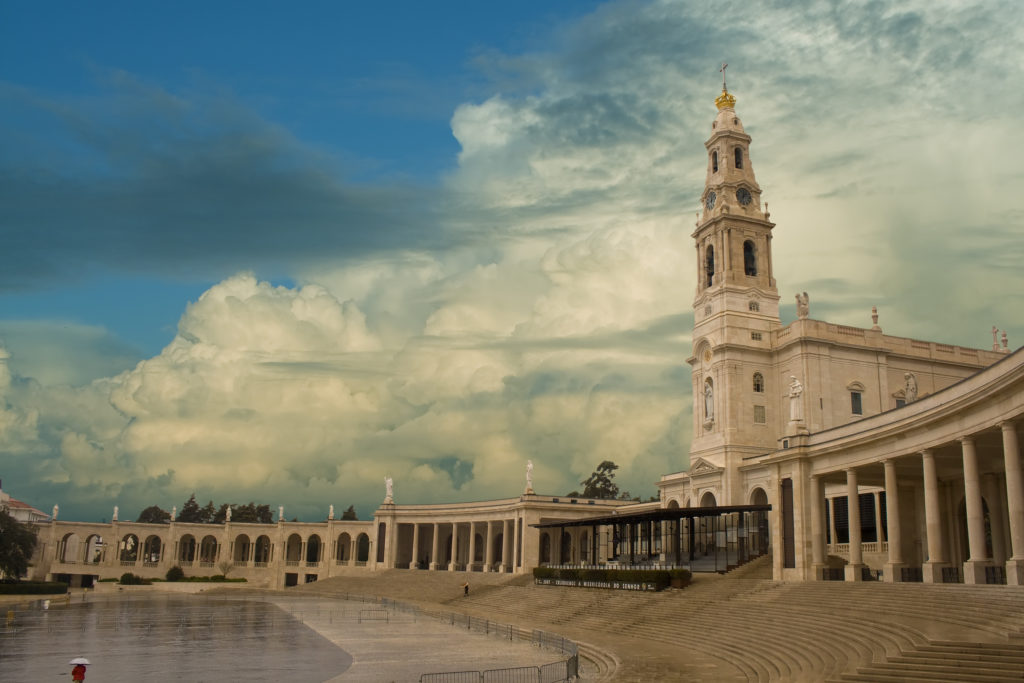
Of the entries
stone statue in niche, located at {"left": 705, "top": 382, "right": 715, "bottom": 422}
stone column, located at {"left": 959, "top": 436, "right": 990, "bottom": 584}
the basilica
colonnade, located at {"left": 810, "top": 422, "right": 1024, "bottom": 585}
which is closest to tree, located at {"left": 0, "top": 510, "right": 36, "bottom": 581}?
the basilica

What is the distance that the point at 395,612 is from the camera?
6216 cm

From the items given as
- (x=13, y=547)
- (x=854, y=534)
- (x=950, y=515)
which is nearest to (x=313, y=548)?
(x=13, y=547)

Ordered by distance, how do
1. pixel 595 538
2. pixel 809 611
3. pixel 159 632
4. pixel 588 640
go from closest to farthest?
pixel 809 611 → pixel 588 640 → pixel 159 632 → pixel 595 538

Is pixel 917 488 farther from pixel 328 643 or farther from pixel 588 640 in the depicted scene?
pixel 328 643

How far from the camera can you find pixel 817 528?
42969mm

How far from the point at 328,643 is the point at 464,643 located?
Answer: 6.20 metres

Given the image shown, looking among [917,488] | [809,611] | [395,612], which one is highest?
[917,488]

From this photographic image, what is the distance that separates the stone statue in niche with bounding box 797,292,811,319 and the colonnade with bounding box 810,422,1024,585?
22.4 metres

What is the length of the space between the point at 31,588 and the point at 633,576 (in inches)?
2446

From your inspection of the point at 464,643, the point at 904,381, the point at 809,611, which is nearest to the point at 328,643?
the point at 464,643

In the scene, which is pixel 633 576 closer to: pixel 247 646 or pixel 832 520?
pixel 832 520

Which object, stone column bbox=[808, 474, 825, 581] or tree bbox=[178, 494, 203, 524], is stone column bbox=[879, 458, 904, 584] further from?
tree bbox=[178, 494, 203, 524]

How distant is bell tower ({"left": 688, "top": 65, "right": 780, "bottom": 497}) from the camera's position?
68.8 meters

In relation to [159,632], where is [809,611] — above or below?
above
